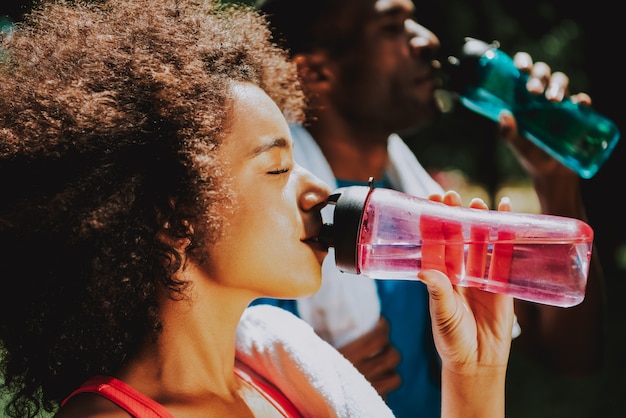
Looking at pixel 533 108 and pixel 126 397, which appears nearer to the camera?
pixel 126 397

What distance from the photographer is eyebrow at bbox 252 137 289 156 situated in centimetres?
127

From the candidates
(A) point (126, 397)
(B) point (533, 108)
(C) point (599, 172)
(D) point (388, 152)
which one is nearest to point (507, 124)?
(B) point (533, 108)

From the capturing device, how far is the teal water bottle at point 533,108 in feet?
6.75

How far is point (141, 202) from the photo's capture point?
1211 mm

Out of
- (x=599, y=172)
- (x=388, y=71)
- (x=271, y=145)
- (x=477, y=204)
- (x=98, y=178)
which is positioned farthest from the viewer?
(x=599, y=172)

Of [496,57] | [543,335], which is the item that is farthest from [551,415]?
[496,57]

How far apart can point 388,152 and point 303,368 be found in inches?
35.9

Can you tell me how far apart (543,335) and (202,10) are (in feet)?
4.55

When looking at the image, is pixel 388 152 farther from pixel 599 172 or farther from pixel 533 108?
pixel 599 172

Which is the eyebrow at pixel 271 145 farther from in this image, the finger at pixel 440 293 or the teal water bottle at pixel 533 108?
the teal water bottle at pixel 533 108

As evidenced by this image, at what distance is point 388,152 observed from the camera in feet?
7.17

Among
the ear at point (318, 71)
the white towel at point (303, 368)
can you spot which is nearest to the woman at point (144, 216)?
the white towel at point (303, 368)

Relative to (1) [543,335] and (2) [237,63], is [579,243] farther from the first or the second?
(1) [543,335]

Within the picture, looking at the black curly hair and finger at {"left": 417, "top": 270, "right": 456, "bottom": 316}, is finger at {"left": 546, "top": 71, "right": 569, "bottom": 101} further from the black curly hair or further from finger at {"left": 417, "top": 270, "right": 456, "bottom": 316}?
the black curly hair
